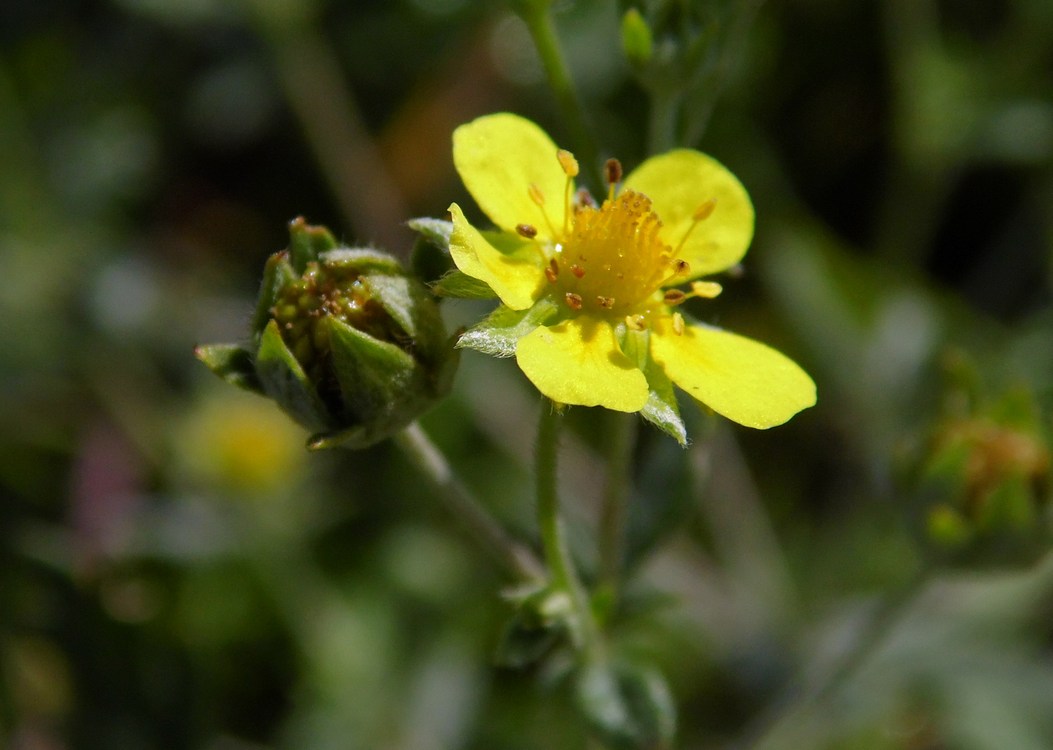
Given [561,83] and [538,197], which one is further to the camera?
[561,83]

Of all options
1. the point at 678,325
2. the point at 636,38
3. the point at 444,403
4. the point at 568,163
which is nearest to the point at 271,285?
the point at 568,163

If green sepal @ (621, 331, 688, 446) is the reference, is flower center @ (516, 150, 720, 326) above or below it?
above

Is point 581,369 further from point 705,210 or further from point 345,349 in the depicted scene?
point 705,210

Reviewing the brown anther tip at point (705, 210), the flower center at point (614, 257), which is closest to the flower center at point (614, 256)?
the flower center at point (614, 257)

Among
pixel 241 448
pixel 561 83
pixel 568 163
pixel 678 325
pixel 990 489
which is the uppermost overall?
pixel 561 83

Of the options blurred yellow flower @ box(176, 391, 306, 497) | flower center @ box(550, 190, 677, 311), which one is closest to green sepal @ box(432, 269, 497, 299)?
flower center @ box(550, 190, 677, 311)

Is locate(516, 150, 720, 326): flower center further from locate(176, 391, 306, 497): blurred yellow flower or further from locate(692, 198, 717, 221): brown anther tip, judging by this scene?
locate(176, 391, 306, 497): blurred yellow flower
